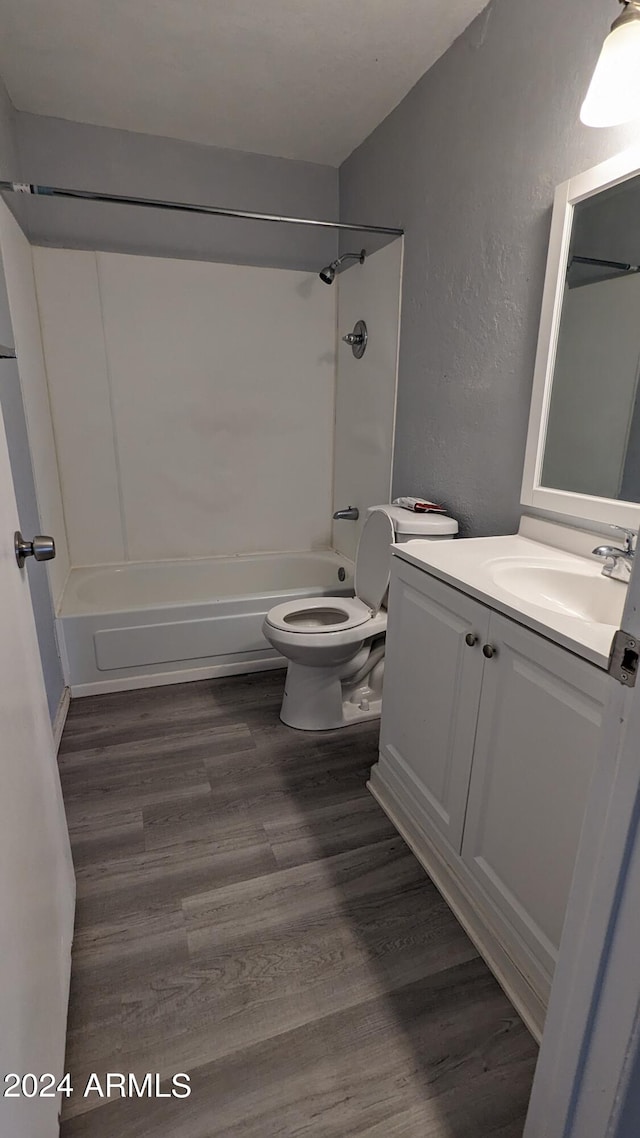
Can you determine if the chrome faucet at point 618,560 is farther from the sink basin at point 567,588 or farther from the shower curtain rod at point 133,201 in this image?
the shower curtain rod at point 133,201

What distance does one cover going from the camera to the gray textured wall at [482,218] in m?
1.47

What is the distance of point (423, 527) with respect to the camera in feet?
6.39

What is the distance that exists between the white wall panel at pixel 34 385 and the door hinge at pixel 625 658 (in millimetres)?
2204

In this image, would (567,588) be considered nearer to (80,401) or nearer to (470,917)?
(470,917)

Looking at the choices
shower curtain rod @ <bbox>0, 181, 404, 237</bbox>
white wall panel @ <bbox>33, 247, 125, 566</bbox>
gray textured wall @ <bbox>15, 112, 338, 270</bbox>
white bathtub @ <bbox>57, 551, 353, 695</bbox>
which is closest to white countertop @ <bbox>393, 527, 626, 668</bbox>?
white bathtub @ <bbox>57, 551, 353, 695</bbox>

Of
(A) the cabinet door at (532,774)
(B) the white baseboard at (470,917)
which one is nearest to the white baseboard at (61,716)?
(B) the white baseboard at (470,917)

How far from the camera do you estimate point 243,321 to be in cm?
292

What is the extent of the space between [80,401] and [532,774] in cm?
263

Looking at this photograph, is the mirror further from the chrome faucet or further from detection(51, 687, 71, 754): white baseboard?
detection(51, 687, 71, 754): white baseboard

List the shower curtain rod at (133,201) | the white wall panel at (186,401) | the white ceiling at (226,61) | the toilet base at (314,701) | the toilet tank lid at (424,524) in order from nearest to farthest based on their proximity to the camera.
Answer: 1. the white ceiling at (226,61)
2. the shower curtain rod at (133,201)
3. the toilet tank lid at (424,524)
4. the toilet base at (314,701)
5. the white wall panel at (186,401)

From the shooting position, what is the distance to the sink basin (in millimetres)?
1296

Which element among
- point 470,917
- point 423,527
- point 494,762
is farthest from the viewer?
point 423,527

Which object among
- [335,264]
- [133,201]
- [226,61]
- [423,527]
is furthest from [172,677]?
[226,61]

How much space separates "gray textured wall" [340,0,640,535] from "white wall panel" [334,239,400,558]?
11 cm
